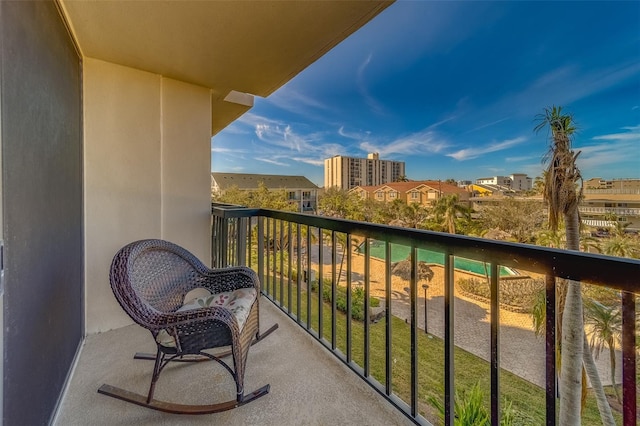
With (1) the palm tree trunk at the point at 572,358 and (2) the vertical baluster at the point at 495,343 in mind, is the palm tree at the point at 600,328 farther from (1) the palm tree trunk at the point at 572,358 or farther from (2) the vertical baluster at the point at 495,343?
(2) the vertical baluster at the point at 495,343

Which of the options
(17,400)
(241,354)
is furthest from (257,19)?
(17,400)

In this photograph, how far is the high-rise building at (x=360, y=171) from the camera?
3000cm

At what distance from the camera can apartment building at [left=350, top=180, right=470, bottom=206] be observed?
25.0 m

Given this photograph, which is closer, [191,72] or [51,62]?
[51,62]

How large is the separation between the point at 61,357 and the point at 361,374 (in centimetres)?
170

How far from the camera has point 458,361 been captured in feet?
34.3

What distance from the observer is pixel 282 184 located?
32094mm

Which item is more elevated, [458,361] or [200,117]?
[200,117]

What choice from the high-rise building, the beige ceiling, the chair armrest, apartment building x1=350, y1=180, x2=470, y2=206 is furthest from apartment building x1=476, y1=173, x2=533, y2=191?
the chair armrest

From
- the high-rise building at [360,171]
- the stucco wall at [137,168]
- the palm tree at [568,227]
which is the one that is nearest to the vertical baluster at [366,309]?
the stucco wall at [137,168]

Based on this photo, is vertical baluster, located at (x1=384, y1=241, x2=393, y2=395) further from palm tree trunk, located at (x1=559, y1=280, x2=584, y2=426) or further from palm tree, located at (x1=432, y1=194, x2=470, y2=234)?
palm tree, located at (x1=432, y1=194, x2=470, y2=234)

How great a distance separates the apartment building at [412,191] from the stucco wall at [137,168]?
2306 cm

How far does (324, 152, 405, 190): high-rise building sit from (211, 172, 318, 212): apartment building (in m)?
2.27

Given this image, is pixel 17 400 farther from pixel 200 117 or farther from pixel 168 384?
pixel 200 117
